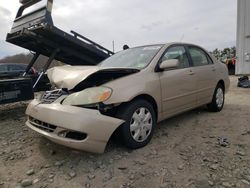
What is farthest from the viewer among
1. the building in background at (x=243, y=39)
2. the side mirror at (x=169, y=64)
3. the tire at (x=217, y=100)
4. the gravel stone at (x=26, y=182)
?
the building in background at (x=243, y=39)

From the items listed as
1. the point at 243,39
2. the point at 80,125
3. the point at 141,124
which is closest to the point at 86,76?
the point at 80,125

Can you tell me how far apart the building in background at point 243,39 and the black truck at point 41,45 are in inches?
334

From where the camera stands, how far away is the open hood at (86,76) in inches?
126

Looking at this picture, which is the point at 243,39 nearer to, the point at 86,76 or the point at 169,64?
the point at 169,64

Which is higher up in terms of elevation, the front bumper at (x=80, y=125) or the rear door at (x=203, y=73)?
the rear door at (x=203, y=73)

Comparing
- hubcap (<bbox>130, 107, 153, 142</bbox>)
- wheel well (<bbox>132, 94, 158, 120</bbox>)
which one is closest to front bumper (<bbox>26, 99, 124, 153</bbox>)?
hubcap (<bbox>130, 107, 153, 142</bbox>)

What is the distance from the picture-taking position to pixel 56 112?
3070 mm

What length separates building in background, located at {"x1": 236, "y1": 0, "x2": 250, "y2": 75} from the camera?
1198 cm

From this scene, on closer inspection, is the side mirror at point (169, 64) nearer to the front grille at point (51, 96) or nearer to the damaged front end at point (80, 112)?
the damaged front end at point (80, 112)

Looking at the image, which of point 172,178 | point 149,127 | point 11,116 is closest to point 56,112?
point 149,127

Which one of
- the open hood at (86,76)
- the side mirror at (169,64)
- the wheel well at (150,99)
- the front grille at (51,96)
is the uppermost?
the side mirror at (169,64)

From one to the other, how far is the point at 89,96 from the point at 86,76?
26 centimetres

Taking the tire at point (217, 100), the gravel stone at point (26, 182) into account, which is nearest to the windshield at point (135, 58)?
the tire at point (217, 100)

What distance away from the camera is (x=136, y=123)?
3.42 metres
